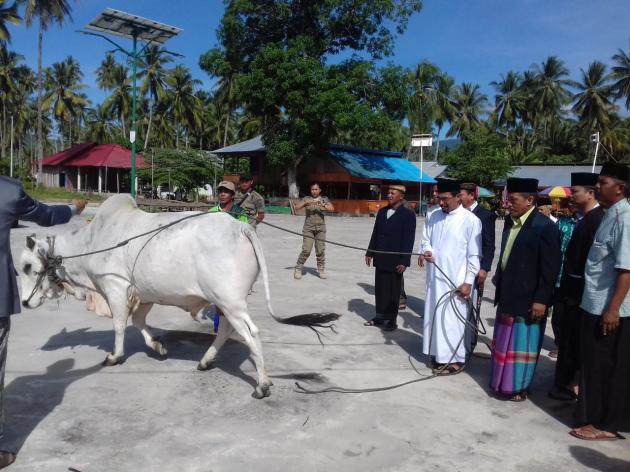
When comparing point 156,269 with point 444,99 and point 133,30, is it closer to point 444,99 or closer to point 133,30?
point 133,30

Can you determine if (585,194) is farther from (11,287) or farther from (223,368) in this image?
(11,287)

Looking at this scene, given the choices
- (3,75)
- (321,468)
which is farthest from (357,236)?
(3,75)

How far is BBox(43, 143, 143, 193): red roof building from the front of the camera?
41781 millimetres

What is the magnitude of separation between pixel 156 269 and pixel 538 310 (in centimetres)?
329

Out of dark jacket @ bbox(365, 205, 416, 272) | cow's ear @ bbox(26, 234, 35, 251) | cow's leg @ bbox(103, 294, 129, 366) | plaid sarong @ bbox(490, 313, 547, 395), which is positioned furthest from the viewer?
dark jacket @ bbox(365, 205, 416, 272)

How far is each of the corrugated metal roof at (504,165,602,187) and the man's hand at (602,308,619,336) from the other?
36884mm

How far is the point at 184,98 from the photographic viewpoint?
49.6m

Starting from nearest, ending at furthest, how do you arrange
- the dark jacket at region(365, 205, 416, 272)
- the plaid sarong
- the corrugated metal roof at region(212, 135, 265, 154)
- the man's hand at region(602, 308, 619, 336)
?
the man's hand at region(602, 308, 619, 336)
the plaid sarong
the dark jacket at region(365, 205, 416, 272)
the corrugated metal roof at region(212, 135, 265, 154)

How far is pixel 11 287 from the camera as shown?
3127 mm

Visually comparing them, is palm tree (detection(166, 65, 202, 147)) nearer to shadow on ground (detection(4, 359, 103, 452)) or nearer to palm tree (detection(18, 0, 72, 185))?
palm tree (detection(18, 0, 72, 185))

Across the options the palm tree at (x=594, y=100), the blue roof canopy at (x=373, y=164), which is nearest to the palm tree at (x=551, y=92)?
the palm tree at (x=594, y=100)

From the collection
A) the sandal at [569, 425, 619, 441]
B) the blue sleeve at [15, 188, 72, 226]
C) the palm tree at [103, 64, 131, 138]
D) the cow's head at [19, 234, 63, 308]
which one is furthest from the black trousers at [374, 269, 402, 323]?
the palm tree at [103, 64, 131, 138]

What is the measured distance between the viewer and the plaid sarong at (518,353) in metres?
4.32

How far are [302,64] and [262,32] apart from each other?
516 centimetres
